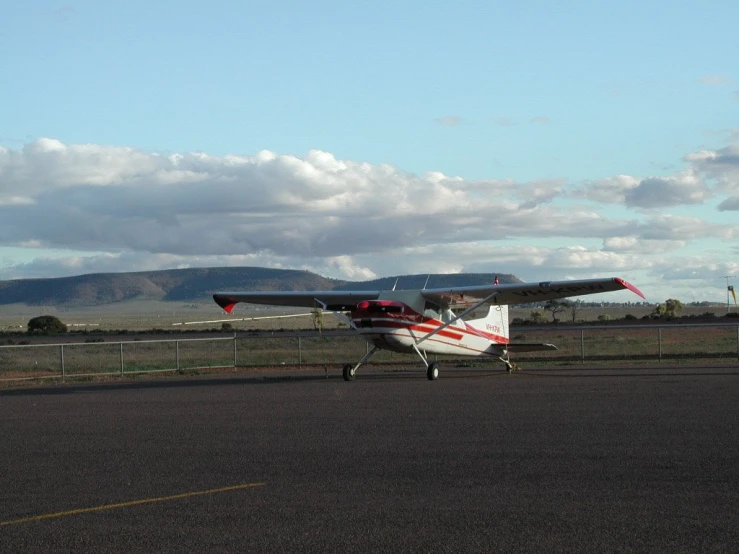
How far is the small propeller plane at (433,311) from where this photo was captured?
26.3 meters

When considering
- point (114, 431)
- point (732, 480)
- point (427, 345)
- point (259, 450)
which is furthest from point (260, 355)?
point (732, 480)

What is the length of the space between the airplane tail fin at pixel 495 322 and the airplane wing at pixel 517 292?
3.38 ft

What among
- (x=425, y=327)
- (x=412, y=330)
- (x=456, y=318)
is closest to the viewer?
(x=412, y=330)

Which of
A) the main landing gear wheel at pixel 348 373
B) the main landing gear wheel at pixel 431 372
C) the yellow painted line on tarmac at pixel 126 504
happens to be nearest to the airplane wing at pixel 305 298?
the main landing gear wheel at pixel 348 373

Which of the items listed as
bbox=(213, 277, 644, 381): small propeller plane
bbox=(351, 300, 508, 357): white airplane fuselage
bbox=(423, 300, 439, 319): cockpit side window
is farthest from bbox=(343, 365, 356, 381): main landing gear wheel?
bbox=(423, 300, 439, 319): cockpit side window

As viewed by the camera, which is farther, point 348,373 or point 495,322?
point 495,322

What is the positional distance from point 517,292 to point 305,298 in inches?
259

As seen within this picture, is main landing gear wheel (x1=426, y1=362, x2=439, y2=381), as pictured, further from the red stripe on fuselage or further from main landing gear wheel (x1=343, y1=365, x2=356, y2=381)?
main landing gear wheel (x1=343, y1=365, x2=356, y2=381)

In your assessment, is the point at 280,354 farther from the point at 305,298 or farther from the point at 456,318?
the point at 456,318

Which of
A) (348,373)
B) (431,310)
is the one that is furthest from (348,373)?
(431,310)

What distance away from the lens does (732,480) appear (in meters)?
9.97

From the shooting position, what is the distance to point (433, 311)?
28.2 m

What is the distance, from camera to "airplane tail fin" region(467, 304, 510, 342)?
30703mm

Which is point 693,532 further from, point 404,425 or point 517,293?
point 517,293
